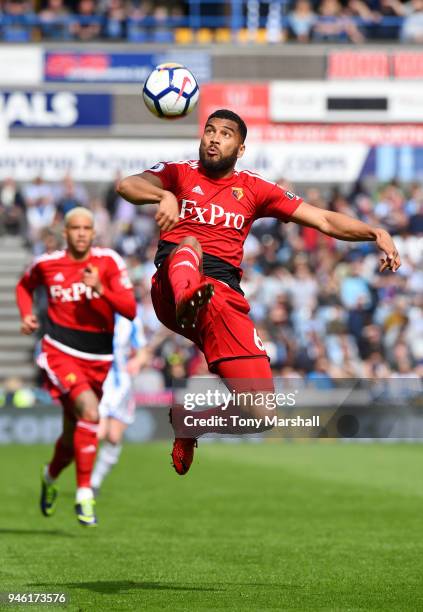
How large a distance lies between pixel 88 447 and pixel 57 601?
12.6 ft

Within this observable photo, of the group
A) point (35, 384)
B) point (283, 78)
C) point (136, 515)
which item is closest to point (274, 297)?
point (35, 384)

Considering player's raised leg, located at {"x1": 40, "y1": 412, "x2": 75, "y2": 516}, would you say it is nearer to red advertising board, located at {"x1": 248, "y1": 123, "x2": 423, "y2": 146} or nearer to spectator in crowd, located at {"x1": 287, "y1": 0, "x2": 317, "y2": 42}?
red advertising board, located at {"x1": 248, "y1": 123, "x2": 423, "y2": 146}

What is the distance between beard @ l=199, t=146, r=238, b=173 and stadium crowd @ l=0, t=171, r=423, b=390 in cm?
1397

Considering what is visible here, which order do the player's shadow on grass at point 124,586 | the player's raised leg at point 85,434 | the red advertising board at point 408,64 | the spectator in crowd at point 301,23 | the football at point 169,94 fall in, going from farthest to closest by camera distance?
1. the spectator in crowd at point 301,23
2. the red advertising board at point 408,64
3. the player's raised leg at point 85,434
4. the football at point 169,94
5. the player's shadow on grass at point 124,586

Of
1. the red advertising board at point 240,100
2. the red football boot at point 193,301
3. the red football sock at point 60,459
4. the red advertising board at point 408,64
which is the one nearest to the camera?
the red football boot at point 193,301

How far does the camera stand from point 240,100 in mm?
29734

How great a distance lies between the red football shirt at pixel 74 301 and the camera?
11938mm

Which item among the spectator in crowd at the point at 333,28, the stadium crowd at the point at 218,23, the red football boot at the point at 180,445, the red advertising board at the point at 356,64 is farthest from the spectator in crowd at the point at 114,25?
the red football boot at the point at 180,445

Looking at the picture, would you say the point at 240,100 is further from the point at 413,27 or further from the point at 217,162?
the point at 217,162

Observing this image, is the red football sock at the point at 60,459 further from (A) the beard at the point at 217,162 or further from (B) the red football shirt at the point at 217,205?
(A) the beard at the point at 217,162

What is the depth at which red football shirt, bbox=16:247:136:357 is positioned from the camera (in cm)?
1194

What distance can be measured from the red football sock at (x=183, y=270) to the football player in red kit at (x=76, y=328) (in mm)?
3320

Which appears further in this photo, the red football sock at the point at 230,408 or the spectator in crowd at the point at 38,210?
the spectator in crowd at the point at 38,210

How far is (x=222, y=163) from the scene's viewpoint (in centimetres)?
874
